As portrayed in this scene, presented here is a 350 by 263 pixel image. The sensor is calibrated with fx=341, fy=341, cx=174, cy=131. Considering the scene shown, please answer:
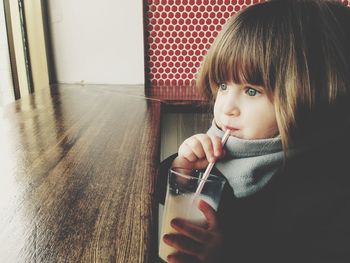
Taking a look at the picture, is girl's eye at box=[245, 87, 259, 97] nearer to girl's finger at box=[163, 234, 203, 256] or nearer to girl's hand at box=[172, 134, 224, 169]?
girl's hand at box=[172, 134, 224, 169]

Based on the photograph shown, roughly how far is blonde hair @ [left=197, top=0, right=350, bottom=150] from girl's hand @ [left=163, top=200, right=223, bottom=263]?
0.31 metres

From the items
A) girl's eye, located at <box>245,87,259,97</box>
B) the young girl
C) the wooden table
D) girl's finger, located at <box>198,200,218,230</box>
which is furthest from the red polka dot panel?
girl's finger, located at <box>198,200,218,230</box>

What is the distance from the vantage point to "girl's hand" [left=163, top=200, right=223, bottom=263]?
57cm

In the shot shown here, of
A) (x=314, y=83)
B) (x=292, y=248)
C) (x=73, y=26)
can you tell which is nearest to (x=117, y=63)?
(x=73, y=26)

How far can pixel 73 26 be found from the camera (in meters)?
2.14

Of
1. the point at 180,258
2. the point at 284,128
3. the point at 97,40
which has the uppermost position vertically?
the point at 97,40

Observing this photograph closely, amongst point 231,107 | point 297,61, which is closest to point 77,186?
point 231,107

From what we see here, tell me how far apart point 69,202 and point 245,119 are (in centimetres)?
45

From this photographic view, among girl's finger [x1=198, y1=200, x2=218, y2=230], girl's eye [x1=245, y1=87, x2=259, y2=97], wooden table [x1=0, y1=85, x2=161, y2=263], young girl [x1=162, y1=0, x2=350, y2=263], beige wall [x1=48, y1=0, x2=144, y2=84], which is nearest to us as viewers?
wooden table [x1=0, y1=85, x2=161, y2=263]

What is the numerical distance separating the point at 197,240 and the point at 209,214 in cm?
5

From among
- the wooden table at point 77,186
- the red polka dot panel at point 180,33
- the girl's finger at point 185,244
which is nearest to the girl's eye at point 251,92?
the wooden table at point 77,186

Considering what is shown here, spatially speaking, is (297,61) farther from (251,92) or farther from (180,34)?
(180,34)

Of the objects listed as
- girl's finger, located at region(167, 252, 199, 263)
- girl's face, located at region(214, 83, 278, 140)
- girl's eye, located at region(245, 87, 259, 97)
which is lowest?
girl's finger, located at region(167, 252, 199, 263)

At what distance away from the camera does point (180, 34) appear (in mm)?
2215
